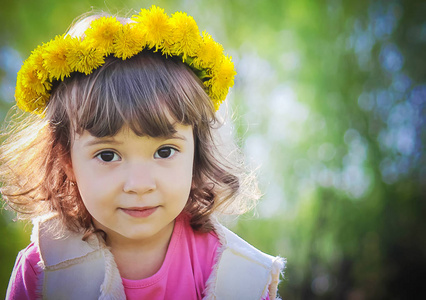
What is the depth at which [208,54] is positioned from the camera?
1.49 meters

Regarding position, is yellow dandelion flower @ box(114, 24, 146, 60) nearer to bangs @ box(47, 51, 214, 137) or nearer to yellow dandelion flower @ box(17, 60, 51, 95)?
bangs @ box(47, 51, 214, 137)

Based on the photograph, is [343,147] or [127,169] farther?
[343,147]

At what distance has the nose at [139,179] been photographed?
51.1 inches

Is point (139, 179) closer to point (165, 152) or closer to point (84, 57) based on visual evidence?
point (165, 152)

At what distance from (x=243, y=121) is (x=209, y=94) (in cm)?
138

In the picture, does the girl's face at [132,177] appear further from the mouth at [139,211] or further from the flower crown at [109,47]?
the flower crown at [109,47]

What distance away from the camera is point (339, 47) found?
303 centimetres

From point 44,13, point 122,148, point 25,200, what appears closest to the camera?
point 122,148

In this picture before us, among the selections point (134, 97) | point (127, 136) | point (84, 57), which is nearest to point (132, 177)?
point (127, 136)

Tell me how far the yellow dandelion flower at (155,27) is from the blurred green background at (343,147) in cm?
163

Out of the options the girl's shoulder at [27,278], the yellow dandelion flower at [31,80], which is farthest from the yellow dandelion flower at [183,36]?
the girl's shoulder at [27,278]

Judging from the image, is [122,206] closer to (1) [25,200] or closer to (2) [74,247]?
(2) [74,247]

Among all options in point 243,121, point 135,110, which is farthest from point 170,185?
point 243,121

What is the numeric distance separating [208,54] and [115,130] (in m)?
0.44
